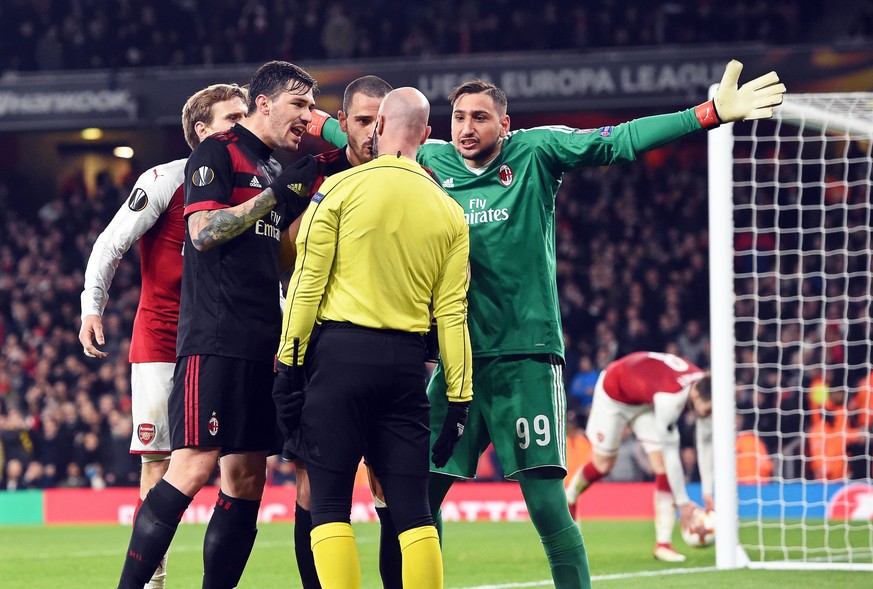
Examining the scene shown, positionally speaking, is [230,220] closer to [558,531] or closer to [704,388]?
[558,531]

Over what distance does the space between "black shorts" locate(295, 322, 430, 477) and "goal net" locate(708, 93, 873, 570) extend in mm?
3870

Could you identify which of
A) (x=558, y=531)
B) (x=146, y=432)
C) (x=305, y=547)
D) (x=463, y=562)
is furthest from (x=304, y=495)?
(x=463, y=562)

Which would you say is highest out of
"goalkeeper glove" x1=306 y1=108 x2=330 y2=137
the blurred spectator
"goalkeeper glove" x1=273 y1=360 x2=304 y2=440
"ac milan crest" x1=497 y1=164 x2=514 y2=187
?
"goalkeeper glove" x1=306 y1=108 x2=330 y2=137

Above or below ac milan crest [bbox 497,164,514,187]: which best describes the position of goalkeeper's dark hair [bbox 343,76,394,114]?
above

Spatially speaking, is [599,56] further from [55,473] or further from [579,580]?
[579,580]

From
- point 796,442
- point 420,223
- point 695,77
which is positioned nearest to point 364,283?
point 420,223

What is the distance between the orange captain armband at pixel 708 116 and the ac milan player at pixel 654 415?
15.4 ft

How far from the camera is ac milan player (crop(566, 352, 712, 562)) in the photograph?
8.70 m

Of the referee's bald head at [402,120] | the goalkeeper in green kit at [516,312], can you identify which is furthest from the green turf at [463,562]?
the referee's bald head at [402,120]

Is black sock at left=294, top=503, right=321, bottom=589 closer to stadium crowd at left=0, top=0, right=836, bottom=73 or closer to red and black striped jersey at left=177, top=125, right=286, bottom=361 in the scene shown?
red and black striped jersey at left=177, top=125, right=286, bottom=361

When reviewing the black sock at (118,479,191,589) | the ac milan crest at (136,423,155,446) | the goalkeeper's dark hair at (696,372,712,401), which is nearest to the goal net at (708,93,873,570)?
the goalkeeper's dark hair at (696,372,712,401)

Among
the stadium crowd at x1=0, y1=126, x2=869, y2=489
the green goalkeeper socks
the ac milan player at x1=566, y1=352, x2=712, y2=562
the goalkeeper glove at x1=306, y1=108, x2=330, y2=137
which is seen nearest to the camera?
the green goalkeeper socks

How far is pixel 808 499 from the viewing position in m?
12.5

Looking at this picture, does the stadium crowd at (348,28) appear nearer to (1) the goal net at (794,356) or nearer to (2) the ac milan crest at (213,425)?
(1) the goal net at (794,356)
